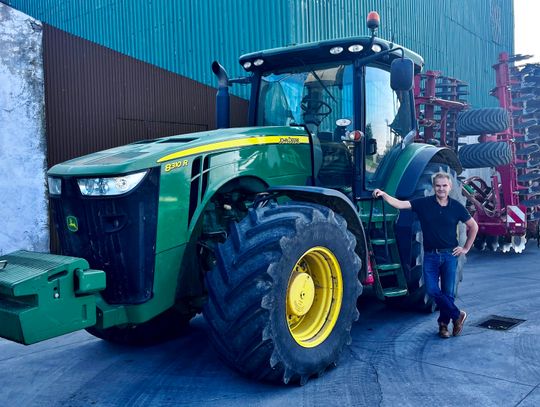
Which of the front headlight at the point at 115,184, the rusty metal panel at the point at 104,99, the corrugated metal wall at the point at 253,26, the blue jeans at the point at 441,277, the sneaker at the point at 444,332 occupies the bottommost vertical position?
the sneaker at the point at 444,332

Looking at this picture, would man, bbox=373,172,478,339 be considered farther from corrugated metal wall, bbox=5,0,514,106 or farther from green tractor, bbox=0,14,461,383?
corrugated metal wall, bbox=5,0,514,106

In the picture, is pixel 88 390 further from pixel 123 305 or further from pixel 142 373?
pixel 123 305

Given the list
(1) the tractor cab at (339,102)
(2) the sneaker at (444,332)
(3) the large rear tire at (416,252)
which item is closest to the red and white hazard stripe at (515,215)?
(3) the large rear tire at (416,252)

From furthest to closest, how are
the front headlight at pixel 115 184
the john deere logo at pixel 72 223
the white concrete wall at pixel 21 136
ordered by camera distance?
1. the white concrete wall at pixel 21 136
2. the john deere logo at pixel 72 223
3. the front headlight at pixel 115 184

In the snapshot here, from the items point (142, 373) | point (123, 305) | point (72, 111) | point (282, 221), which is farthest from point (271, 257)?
point (72, 111)

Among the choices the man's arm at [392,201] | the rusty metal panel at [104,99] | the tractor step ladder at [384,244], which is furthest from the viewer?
the rusty metal panel at [104,99]

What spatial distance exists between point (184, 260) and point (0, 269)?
1.12m

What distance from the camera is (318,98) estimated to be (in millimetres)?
4770

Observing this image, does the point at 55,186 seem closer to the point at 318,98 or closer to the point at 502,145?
the point at 318,98

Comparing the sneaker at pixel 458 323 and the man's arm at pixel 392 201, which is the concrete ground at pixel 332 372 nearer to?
the sneaker at pixel 458 323

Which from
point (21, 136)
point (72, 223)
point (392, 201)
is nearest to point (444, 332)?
point (392, 201)

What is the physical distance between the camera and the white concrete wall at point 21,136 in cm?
743

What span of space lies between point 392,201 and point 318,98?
1102mm

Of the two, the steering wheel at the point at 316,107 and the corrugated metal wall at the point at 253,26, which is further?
the corrugated metal wall at the point at 253,26
